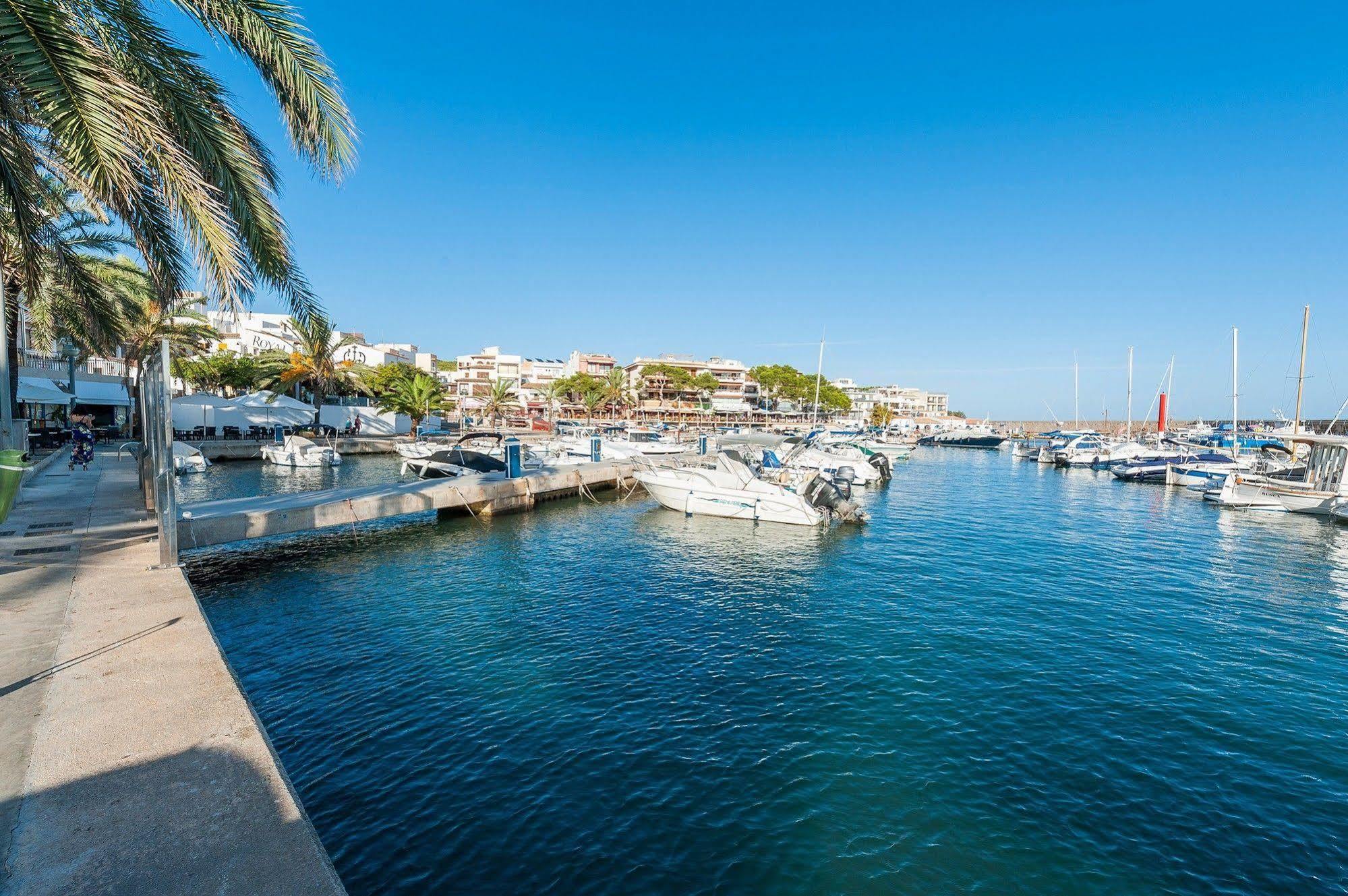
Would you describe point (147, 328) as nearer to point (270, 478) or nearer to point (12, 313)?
point (270, 478)

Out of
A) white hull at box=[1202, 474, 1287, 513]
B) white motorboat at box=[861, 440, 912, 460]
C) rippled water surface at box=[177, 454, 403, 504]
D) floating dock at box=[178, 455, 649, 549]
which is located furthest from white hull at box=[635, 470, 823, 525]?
white motorboat at box=[861, 440, 912, 460]

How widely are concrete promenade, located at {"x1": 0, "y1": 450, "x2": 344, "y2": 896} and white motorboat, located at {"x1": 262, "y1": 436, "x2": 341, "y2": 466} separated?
3520 centimetres

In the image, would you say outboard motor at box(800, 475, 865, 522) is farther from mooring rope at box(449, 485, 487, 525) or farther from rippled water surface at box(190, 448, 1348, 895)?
mooring rope at box(449, 485, 487, 525)

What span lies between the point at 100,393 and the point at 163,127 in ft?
159

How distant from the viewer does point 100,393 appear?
41969mm

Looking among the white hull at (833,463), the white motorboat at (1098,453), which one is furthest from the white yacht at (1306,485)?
the white motorboat at (1098,453)

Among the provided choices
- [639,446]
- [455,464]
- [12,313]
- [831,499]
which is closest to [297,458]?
[455,464]

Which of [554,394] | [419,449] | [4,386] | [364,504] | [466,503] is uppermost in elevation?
[554,394]

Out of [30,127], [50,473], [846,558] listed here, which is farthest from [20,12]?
[50,473]

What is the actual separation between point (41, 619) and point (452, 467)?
72.3ft

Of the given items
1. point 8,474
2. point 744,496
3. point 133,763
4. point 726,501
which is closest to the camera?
point 133,763

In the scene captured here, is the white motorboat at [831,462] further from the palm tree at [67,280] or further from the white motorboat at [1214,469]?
the palm tree at [67,280]

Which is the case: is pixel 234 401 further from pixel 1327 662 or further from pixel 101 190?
pixel 1327 662

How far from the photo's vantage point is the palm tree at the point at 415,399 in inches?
2323
